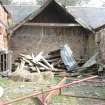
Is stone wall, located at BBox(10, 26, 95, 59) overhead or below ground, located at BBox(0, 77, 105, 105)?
overhead

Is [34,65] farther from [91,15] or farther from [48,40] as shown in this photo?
[91,15]

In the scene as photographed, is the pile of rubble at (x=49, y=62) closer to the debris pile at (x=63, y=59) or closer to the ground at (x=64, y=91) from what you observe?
the debris pile at (x=63, y=59)

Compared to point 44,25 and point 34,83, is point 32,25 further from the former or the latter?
point 34,83

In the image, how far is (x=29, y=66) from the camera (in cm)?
1802

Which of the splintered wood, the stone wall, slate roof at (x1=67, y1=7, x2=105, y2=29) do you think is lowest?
the splintered wood

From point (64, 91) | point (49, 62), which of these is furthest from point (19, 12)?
point (64, 91)

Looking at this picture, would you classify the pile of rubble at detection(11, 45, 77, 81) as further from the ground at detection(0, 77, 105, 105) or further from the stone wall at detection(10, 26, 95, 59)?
the ground at detection(0, 77, 105, 105)

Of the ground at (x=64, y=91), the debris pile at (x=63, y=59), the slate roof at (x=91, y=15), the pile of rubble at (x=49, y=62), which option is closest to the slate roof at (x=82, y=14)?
the slate roof at (x=91, y=15)

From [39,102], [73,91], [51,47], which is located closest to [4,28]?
[51,47]

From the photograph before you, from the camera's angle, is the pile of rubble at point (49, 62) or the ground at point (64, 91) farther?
the pile of rubble at point (49, 62)

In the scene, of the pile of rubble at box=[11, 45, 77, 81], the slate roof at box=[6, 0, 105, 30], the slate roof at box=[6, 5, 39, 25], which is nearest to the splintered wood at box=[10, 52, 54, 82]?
the pile of rubble at box=[11, 45, 77, 81]

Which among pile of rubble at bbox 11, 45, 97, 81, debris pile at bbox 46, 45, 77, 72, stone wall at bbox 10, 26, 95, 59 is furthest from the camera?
stone wall at bbox 10, 26, 95, 59

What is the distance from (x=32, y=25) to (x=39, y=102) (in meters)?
11.8

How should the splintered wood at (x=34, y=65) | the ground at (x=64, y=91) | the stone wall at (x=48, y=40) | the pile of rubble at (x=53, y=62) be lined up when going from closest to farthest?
1. the ground at (x=64, y=91)
2. the splintered wood at (x=34, y=65)
3. the pile of rubble at (x=53, y=62)
4. the stone wall at (x=48, y=40)
